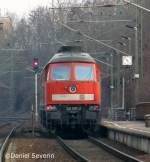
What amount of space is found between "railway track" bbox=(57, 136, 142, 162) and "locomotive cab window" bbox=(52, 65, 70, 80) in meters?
3.31

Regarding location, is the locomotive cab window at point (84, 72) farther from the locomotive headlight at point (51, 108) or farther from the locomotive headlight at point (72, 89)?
the locomotive headlight at point (51, 108)

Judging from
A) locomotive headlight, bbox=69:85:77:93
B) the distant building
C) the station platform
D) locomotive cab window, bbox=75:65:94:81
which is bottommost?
the station platform

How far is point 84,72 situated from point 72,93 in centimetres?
136

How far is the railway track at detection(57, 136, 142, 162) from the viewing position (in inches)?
763

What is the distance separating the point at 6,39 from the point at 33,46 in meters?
6.52

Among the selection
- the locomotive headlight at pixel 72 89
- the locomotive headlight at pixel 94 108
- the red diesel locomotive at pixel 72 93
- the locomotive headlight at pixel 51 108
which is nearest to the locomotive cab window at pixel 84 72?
the red diesel locomotive at pixel 72 93

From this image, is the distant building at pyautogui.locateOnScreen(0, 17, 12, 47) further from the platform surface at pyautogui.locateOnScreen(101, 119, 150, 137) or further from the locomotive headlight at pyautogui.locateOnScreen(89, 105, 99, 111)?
the locomotive headlight at pyautogui.locateOnScreen(89, 105, 99, 111)

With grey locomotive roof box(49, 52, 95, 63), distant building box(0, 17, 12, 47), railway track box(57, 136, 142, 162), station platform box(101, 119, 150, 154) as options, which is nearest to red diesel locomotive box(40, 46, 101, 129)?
grey locomotive roof box(49, 52, 95, 63)

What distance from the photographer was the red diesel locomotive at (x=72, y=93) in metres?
29.5

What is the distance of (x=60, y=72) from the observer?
99.9 ft

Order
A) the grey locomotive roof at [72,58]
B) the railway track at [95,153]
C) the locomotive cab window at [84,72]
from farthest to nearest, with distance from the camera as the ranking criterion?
the grey locomotive roof at [72,58] < the locomotive cab window at [84,72] < the railway track at [95,153]

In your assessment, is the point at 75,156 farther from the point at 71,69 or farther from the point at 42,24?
the point at 42,24

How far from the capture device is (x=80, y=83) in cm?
3002

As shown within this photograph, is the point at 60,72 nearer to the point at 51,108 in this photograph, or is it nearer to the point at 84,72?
the point at 84,72
